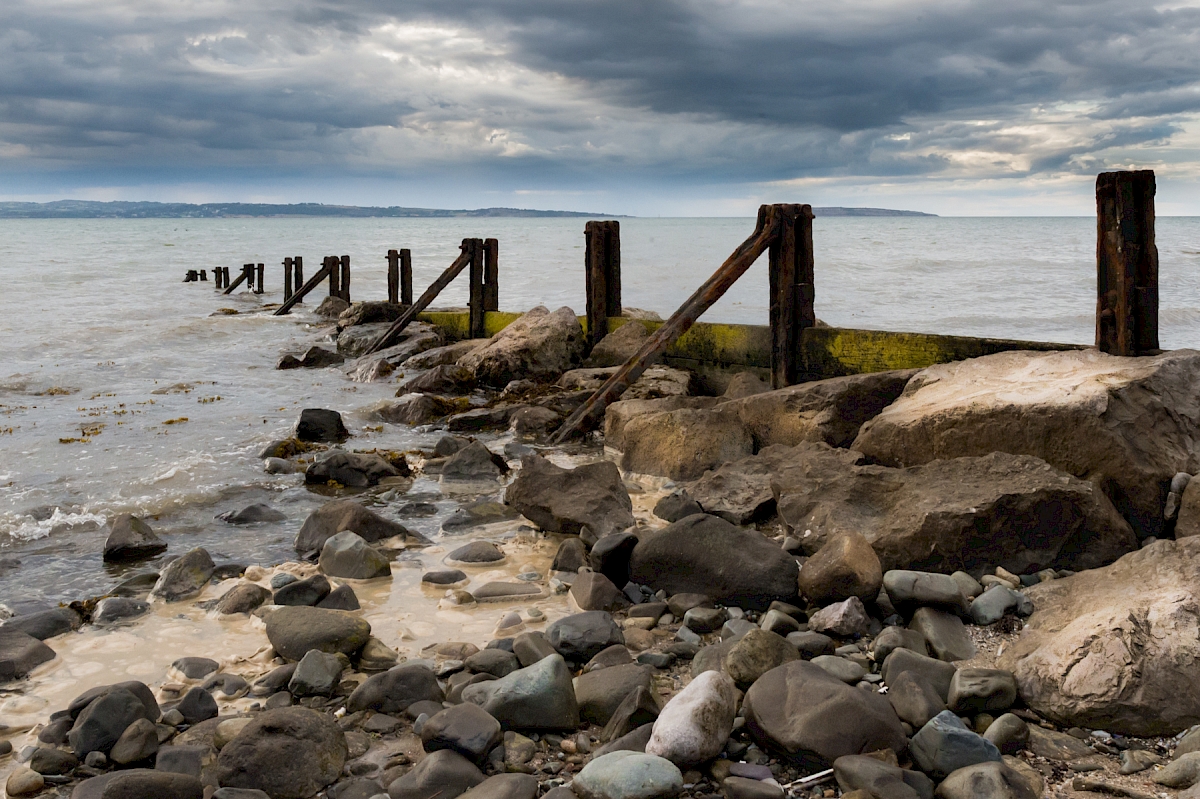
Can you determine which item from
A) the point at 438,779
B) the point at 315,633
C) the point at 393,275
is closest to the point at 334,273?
the point at 393,275

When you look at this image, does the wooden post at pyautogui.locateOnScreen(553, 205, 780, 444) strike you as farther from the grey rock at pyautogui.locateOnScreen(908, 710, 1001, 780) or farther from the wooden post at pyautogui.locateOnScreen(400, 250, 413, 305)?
the wooden post at pyautogui.locateOnScreen(400, 250, 413, 305)

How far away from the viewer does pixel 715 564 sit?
173 inches

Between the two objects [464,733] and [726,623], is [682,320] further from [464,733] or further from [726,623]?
[464,733]

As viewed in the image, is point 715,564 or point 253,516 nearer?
point 715,564

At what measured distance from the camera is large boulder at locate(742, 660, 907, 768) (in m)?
2.80

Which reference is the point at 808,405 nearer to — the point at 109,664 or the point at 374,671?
the point at 374,671

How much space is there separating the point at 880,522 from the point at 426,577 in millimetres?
2598

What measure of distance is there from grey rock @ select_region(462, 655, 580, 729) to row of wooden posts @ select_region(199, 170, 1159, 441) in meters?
5.04

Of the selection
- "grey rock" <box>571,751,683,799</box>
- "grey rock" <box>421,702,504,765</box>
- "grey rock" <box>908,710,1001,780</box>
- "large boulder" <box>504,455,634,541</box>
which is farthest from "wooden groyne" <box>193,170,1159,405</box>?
"grey rock" <box>421,702,504,765</box>

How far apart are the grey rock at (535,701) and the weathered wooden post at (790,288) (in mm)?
5815

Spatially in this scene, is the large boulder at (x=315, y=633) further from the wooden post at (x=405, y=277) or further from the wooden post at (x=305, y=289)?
the wooden post at (x=305, y=289)

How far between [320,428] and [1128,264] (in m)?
7.23

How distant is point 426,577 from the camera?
487cm

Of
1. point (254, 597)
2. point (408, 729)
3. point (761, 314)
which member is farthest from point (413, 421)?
point (761, 314)
